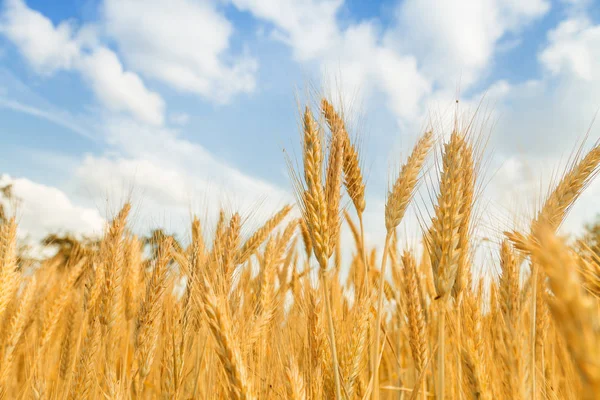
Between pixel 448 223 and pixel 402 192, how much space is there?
378mm

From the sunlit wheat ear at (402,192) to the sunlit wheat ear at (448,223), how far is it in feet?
0.80

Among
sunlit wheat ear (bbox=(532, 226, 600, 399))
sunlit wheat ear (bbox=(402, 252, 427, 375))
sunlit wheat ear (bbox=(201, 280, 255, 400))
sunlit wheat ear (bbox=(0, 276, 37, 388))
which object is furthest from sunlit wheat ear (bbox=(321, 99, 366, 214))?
sunlit wheat ear (bbox=(0, 276, 37, 388))

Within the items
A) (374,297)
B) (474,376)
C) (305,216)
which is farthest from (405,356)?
(305,216)

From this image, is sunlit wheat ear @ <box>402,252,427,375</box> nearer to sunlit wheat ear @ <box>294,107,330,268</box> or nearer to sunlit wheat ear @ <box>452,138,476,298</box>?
sunlit wheat ear @ <box>452,138,476,298</box>

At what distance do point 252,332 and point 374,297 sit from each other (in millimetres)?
713

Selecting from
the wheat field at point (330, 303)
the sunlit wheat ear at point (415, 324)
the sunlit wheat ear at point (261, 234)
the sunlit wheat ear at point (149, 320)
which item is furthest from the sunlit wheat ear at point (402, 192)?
the sunlit wheat ear at point (149, 320)

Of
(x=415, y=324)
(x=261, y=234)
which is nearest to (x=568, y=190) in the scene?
(x=415, y=324)

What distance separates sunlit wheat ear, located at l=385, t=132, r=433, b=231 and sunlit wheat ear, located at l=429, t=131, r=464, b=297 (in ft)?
0.80

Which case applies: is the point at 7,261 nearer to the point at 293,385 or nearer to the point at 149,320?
the point at 149,320

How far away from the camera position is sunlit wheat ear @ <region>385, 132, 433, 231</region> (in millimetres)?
1946

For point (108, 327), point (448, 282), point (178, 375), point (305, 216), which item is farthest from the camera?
point (108, 327)

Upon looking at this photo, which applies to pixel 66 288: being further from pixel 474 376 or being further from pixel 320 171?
pixel 474 376

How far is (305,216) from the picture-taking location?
179 cm

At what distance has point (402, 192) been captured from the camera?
77.5 inches
